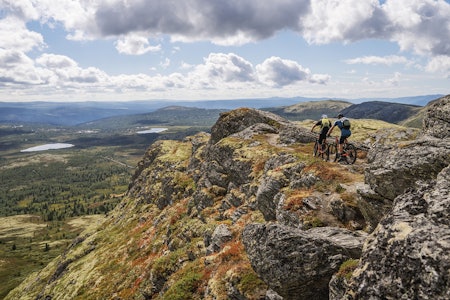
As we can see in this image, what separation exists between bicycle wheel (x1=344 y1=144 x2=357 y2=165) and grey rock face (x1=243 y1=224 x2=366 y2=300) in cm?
1746

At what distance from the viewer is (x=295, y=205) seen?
99.1 ft

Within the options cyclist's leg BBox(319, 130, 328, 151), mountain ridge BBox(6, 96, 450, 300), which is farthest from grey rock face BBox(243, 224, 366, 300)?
cyclist's leg BBox(319, 130, 328, 151)

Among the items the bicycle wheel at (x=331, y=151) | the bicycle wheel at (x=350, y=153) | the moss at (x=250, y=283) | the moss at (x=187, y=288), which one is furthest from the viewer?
the bicycle wheel at (x=331, y=151)

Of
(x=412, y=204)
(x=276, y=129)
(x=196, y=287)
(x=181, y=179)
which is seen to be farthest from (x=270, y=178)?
(x=181, y=179)

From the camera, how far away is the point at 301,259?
18.9 metres

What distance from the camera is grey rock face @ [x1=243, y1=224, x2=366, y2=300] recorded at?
18.5 meters

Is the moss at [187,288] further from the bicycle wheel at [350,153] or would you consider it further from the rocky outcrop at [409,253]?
the bicycle wheel at [350,153]

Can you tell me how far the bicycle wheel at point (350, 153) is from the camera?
122ft

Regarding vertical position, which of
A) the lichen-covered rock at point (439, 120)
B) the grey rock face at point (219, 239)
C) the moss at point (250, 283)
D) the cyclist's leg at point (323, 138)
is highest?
the lichen-covered rock at point (439, 120)

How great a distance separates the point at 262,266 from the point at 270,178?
19.3 m

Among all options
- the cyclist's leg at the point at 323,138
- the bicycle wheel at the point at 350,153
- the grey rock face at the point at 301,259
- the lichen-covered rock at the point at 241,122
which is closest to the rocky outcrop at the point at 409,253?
the grey rock face at the point at 301,259

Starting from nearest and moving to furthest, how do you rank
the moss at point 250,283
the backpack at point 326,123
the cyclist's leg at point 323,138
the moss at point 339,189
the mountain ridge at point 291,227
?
the mountain ridge at point 291,227, the moss at point 250,283, the moss at point 339,189, the backpack at point 326,123, the cyclist's leg at point 323,138

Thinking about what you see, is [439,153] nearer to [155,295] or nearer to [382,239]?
[382,239]

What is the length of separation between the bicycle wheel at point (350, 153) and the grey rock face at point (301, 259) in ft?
57.3
